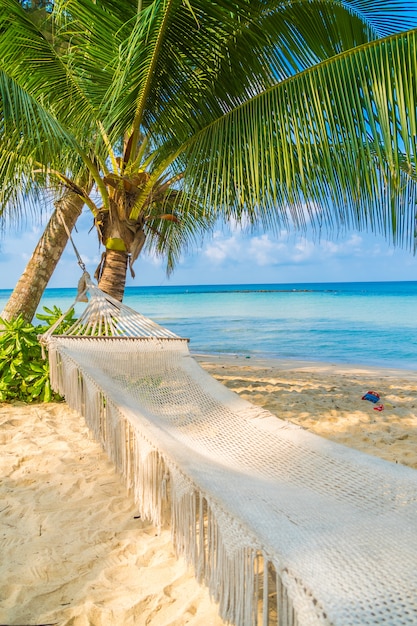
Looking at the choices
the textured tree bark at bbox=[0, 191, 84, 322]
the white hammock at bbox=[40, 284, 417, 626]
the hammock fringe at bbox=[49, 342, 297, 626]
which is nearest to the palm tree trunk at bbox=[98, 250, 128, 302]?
the textured tree bark at bbox=[0, 191, 84, 322]

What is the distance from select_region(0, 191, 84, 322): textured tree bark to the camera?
10.5ft

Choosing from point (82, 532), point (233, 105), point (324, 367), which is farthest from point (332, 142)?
point (324, 367)

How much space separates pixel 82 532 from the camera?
1.33m

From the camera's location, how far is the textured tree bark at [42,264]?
3.21m

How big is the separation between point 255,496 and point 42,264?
279cm

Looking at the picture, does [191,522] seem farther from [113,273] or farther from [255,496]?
[113,273]

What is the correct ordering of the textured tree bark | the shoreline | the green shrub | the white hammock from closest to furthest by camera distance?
the white hammock, the green shrub, the textured tree bark, the shoreline

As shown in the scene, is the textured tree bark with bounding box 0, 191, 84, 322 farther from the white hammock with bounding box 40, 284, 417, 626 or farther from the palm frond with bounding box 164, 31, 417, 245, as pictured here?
the palm frond with bounding box 164, 31, 417, 245

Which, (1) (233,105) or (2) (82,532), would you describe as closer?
(2) (82,532)

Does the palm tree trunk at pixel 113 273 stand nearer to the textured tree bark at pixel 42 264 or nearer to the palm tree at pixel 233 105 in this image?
the palm tree at pixel 233 105

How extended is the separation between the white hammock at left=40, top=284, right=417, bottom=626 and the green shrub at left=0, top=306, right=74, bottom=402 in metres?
0.69

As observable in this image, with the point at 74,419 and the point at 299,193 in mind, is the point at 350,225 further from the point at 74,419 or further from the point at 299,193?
the point at 74,419

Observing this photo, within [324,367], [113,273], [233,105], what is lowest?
[324,367]

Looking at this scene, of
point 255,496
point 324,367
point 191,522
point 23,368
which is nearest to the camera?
point 255,496
